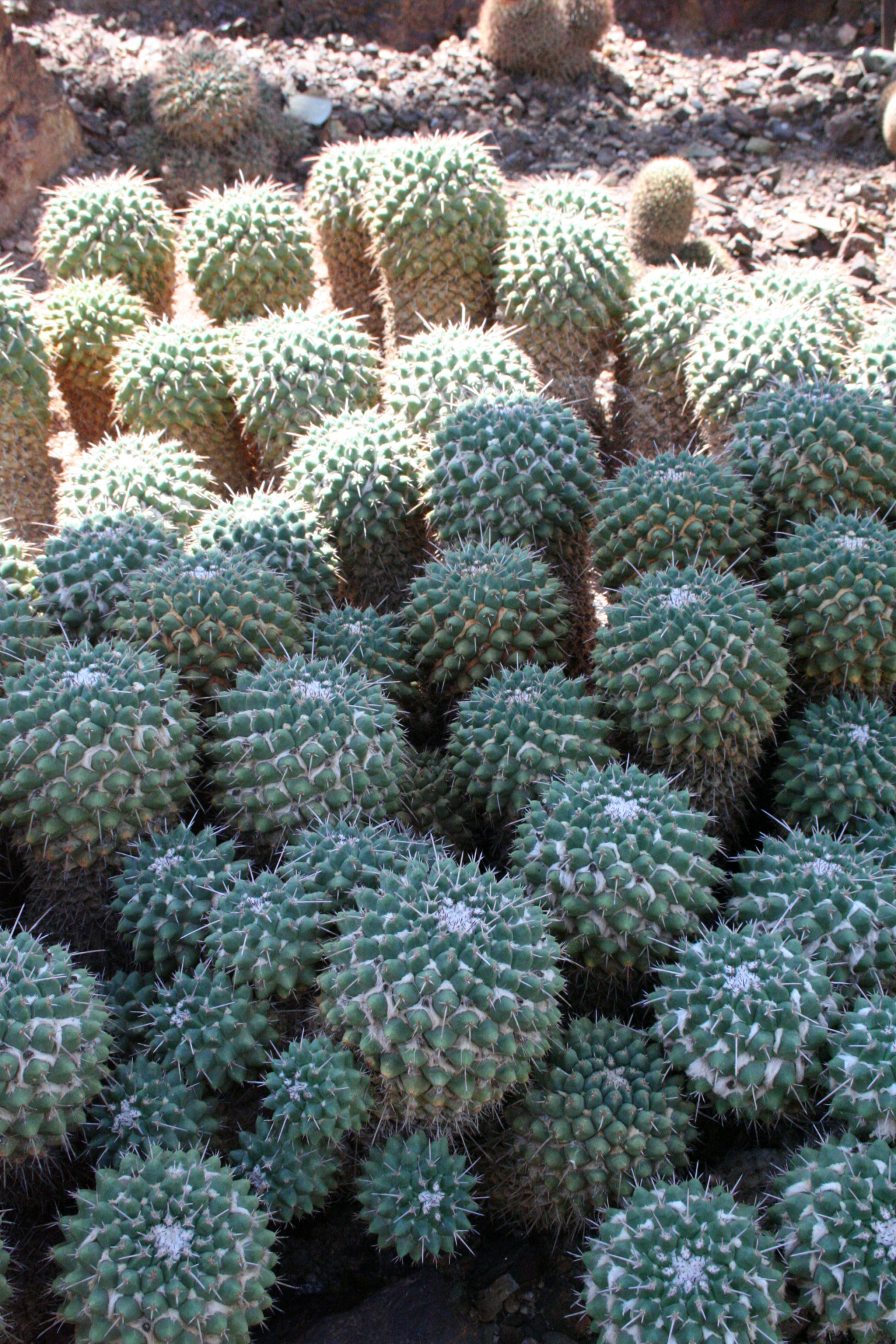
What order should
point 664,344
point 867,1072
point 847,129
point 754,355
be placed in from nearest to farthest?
point 867,1072
point 754,355
point 664,344
point 847,129

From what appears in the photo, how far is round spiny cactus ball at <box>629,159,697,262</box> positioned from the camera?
707 cm

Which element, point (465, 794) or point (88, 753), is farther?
point (465, 794)

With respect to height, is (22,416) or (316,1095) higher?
(22,416)

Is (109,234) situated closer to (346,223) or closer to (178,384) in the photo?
(346,223)

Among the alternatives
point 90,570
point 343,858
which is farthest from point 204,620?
point 343,858

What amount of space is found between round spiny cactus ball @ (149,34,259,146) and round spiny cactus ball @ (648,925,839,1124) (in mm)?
7473

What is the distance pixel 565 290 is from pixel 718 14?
7636 millimetres

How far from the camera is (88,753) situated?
2570 millimetres

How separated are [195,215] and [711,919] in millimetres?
3927

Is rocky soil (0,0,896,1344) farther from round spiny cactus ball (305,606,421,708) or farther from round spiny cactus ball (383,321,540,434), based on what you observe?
round spiny cactus ball (305,606,421,708)

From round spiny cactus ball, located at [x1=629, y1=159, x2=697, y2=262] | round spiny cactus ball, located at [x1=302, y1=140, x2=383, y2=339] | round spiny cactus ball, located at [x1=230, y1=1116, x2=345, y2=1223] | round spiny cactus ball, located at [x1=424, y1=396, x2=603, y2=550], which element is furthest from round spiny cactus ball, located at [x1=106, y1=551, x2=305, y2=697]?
round spiny cactus ball, located at [x1=629, y1=159, x2=697, y2=262]

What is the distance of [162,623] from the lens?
9.92 ft

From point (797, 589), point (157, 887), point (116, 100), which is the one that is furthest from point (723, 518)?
point (116, 100)

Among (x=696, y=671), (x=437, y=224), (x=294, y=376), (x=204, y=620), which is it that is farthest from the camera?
(x=437, y=224)
